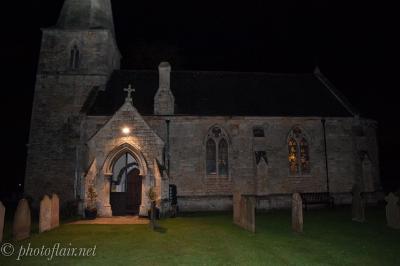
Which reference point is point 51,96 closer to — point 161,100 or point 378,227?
point 161,100

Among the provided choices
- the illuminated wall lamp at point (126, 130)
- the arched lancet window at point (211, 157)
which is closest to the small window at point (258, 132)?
the arched lancet window at point (211, 157)

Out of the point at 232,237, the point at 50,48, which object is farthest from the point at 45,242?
the point at 50,48

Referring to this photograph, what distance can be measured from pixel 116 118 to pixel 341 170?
1657cm

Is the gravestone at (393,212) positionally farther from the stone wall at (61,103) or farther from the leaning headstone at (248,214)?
the stone wall at (61,103)

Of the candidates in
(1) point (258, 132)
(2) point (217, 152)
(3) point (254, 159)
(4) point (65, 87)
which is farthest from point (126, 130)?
(1) point (258, 132)

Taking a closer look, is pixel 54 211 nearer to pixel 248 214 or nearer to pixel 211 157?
pixel 248 214

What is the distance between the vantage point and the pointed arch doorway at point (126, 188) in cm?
1855

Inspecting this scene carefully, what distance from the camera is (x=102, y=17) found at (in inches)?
1005

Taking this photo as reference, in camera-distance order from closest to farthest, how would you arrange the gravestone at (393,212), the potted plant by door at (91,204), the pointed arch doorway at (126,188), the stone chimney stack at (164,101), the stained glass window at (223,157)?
the gravestone at (393,212) < the potted plant by door at (91,204) < the pointed arch doorway at (126,188) < the stone chimney stack at (164,101) < the stained glass window at (223,157)

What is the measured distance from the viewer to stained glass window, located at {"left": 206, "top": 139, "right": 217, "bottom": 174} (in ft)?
71.7

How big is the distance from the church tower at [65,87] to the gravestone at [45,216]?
7410 millimetres

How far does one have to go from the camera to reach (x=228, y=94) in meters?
24.5

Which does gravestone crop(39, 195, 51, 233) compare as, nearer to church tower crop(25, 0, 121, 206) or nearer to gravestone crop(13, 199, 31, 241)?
gravestone crop(13, 199, 31, 241)

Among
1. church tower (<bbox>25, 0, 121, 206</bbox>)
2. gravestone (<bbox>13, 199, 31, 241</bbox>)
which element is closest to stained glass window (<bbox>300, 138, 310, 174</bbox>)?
church tower (<bbox>25, 0, 121, 206</bbox>)
